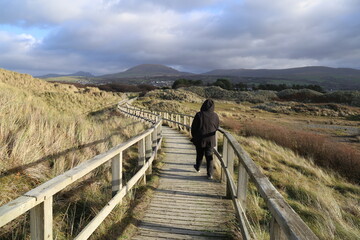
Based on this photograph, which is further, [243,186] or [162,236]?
[243,186]

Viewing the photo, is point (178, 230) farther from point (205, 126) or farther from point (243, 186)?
point (205, 126)

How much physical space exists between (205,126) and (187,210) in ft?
7.85

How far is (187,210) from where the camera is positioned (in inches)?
177

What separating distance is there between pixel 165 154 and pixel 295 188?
14.3 feet

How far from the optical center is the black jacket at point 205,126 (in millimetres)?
6320

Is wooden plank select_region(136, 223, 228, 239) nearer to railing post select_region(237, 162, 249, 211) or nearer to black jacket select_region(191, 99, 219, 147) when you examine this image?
railing post select_region(237, 162, 249, 211)

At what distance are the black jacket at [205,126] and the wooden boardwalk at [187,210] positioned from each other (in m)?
0.96

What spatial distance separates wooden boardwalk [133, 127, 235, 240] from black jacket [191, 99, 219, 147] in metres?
0.96

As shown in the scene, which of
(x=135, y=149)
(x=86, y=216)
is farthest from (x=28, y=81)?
(x=86, y=216)

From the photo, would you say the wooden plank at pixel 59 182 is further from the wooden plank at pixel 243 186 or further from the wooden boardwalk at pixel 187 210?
the wooden plank at pixel 243 186

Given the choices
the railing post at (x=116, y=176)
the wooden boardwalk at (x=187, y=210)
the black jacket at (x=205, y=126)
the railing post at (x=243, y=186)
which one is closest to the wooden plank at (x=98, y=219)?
the railing post at (x=116, y=176)

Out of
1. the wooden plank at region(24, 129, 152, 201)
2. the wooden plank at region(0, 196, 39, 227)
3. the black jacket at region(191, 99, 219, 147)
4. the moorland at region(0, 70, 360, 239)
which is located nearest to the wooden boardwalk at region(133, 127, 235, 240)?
the moorland at region(0, 70, 360, 239)

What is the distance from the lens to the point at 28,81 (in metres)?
29.1

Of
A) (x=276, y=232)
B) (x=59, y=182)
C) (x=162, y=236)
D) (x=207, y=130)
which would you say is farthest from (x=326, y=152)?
(x=59, y=182)
